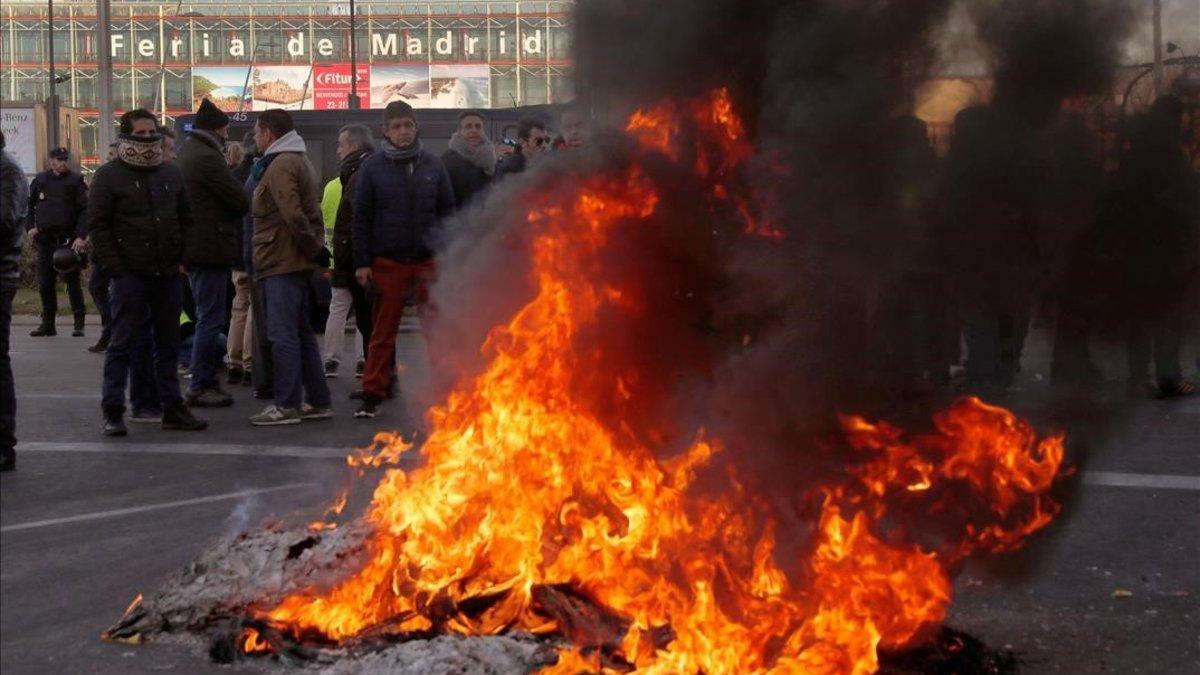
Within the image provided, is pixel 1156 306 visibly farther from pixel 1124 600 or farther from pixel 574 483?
pixel 574 483

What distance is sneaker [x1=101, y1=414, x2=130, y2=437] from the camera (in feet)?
28.5

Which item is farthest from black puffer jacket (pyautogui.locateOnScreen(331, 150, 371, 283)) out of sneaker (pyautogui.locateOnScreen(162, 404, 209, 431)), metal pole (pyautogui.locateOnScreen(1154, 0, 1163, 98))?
metal pole (pyautogui.locateOnScreen(1154, 0, 1163, 98))

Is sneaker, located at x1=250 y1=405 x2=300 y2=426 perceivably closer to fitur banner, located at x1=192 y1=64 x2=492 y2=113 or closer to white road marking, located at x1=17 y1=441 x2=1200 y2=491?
white road marking, located at x1=17 y1=441 x2=1200 y2=491

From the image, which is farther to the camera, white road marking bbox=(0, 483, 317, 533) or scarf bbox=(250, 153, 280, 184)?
scarf bbox=(250, 153, 280, 184)

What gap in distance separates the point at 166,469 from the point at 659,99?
4.16 m

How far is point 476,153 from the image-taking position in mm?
10484

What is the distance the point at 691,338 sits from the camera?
4805mm

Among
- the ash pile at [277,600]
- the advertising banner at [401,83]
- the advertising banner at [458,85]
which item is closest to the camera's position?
the ash pile at [277,600]

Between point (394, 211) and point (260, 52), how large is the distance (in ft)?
213

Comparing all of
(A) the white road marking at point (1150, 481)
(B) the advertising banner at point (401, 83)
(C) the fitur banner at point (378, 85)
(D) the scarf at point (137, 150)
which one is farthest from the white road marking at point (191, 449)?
(B) the advertising banner at point (401, 83)

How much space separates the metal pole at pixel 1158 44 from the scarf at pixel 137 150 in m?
6.01

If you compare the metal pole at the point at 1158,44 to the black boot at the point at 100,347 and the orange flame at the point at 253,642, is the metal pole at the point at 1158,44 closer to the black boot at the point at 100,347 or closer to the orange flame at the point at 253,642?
the orange flame at the point at 253,642

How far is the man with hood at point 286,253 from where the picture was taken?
918 centimetres

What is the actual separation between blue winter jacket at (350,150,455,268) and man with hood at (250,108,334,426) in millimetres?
325
